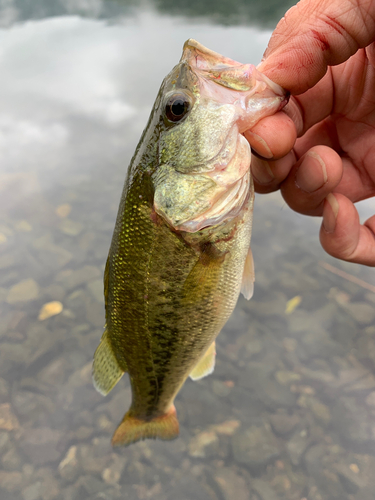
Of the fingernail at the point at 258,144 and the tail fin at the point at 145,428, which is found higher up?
the fingernail at the point at 258,144

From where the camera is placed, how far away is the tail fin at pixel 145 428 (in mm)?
2211

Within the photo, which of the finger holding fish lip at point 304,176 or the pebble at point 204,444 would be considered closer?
the finger holding fish lip at point 304,176

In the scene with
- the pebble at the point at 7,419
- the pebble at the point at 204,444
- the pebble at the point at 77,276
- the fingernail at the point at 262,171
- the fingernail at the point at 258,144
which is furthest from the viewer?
the pebble at the point at 77,276

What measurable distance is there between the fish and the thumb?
9cm

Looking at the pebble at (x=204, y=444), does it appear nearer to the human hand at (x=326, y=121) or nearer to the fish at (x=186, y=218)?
the fish at (x=186, y=218)

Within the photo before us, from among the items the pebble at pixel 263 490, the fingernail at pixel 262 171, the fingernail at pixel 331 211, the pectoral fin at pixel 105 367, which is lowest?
the pebble at pixel 263 490

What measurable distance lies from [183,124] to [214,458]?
3.03 meters

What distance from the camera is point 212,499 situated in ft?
9.39

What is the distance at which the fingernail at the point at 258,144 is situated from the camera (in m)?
1.42

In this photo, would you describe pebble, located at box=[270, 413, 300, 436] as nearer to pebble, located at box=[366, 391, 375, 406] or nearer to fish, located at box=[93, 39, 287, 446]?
pebble, located at box=[366, 391, 375, 406]

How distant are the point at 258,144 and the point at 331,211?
2.69ft

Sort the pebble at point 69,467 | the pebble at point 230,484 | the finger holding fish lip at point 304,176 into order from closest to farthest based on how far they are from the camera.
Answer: the finger holding fish lip at point 304,176 < the pebble at point 230,484 < the pebble at point 69,467

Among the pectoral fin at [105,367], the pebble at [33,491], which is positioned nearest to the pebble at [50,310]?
the pebble at [33,491]

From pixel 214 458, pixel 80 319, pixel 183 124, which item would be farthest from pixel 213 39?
pixel 214 458
